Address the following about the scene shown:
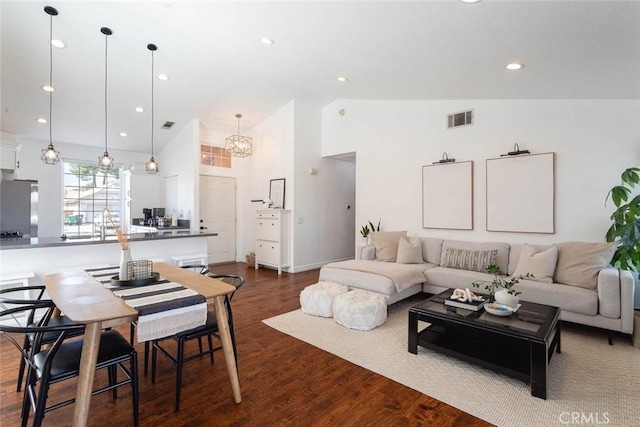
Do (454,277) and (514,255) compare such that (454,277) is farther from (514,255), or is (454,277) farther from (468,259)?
(514,255)

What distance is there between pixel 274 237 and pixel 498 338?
4379mm

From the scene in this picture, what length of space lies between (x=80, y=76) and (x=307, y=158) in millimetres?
3780

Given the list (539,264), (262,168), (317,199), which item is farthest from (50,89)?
(539,264)

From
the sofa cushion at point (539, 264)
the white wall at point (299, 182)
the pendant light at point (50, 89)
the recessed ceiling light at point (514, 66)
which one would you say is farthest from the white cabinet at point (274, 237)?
the recessed ceiling light at point (514, 66)

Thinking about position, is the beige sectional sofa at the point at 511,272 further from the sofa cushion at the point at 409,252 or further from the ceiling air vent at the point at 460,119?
the ceiling air vent at the point at 460,119

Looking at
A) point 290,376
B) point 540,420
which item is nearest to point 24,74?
point 290,376

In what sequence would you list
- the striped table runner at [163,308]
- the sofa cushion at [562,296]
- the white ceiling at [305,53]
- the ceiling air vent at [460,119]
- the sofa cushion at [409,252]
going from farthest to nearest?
the ceiling air vent at [460,119], the sofa cushion at [409,252], the sofa cushion at [562,296], the white ceiling at [305,53], the striped table runner at [163,308]

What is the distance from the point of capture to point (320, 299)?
12.0 ft

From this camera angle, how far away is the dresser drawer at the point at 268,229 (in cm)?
616

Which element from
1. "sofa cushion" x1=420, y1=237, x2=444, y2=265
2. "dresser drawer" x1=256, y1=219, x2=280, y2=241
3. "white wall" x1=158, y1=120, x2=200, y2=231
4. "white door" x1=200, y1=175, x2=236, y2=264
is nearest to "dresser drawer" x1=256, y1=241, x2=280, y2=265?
"dresser drawer" x1=256, y1=219, x2=280, y2=241

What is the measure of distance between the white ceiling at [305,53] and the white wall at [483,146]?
0.25m

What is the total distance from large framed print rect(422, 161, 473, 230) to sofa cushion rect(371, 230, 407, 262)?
1.86 ft

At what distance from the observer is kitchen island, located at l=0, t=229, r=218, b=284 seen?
3186 mm

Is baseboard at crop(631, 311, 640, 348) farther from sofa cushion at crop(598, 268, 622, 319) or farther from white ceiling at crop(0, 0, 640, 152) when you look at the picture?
white ceiling at crop(0, 0, 640, 152)
